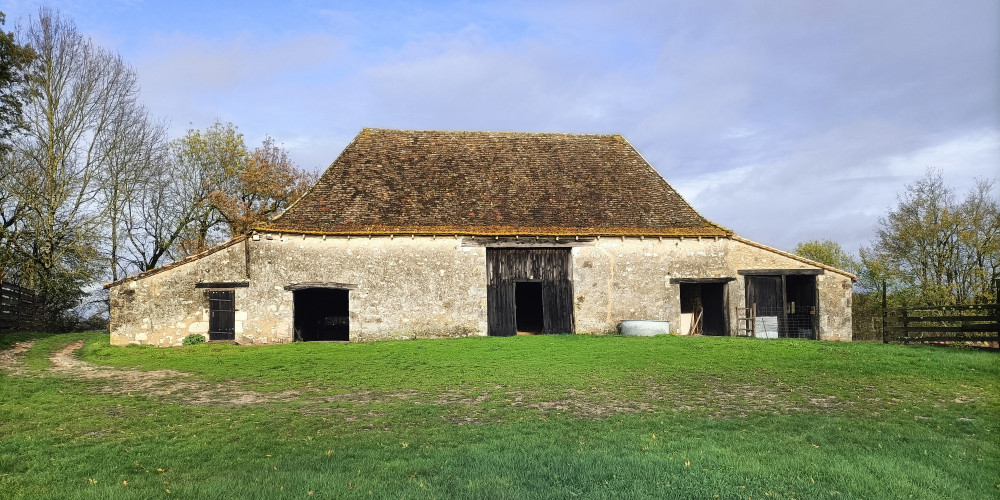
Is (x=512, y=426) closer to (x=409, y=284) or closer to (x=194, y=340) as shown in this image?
(x=409, y=284)

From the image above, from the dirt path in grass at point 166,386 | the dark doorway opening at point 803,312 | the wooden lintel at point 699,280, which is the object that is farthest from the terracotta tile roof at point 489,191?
the dirt path in grass at point 166,386

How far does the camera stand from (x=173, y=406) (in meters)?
10.4

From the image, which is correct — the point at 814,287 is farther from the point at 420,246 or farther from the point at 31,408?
the point at 31,408

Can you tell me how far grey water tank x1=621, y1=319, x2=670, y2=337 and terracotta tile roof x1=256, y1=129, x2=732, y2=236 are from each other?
3.26 meters

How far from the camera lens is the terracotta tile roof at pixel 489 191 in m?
22.1

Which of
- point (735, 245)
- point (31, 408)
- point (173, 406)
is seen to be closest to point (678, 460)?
point (173, 406)

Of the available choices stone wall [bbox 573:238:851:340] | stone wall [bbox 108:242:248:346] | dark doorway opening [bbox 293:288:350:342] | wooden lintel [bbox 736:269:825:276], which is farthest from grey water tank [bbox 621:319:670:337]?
stone wall [bbox 108:242:248:346]

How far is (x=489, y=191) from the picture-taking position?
78.3 ft

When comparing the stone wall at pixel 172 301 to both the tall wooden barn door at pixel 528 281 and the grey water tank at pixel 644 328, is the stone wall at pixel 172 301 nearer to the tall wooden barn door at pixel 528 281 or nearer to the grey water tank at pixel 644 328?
the tall wooden barn door at pixel 528 281

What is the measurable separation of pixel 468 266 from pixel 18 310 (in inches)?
667

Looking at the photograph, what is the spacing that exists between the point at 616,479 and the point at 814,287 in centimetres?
2056

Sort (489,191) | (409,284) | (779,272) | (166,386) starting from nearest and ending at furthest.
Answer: (166,386)
(409,284)
(779,272)
(489,191)

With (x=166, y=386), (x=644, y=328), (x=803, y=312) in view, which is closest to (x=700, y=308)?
(x=803, y=312)

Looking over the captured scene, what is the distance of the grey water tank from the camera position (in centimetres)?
2144
